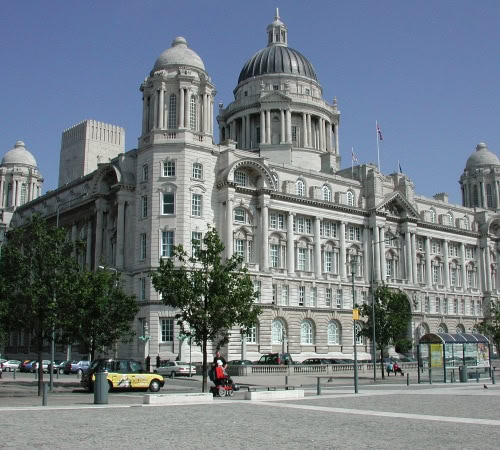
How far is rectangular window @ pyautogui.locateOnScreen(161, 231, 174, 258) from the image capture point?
68375 mm

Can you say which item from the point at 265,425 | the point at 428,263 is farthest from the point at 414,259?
the point at 265,425

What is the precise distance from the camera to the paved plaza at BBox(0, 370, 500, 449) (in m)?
16.2

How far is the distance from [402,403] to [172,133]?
159 feet

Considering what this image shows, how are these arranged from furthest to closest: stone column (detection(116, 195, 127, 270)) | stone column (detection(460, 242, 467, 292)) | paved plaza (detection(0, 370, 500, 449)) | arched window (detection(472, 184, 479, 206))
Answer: arched window (detection(472, 184, 479, 206))
stone column (detection(460, 242, 467, 292))
stone column (detection(116, 195, 127, 270))
paved plaza (detection(0, 370, 500, 449))

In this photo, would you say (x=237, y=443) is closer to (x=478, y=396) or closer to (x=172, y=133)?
(x=478, y=396)

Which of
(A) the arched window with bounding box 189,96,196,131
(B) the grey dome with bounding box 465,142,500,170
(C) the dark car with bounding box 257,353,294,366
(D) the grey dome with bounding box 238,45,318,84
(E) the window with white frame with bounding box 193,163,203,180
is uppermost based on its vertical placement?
(D) the grey dome with bounding box 238,45,318,84

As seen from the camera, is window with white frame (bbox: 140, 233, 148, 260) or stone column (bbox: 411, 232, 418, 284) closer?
window with white frame (bbox: 140, 233, 148, 260)

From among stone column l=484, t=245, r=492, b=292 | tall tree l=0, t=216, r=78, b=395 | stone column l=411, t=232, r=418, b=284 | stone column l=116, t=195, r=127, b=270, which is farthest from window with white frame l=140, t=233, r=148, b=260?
stone column l=484, t=245, r=492, b=292

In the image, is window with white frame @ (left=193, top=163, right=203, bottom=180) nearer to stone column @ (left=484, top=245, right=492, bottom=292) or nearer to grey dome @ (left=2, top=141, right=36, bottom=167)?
stone column @ (left=484, top=245, right=492, bottom=292)

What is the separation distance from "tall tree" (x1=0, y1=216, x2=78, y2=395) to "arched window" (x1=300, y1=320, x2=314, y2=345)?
41.8 meters

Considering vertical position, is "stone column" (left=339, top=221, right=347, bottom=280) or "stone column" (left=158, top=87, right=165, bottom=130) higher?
"stone column" (left=158, top=87, right=165, bottom=130)

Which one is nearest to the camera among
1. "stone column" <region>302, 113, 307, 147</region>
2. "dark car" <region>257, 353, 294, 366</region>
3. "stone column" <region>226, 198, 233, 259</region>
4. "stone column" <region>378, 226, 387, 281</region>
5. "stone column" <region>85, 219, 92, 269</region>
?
"dark car" <region>257, 353, 294, 366</region>

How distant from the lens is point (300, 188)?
82.1 metres

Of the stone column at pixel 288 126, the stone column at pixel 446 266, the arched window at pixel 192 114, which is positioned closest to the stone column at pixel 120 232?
the arched window at pixel 192 114
